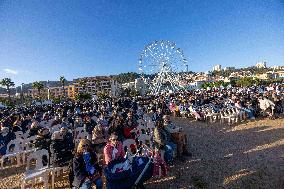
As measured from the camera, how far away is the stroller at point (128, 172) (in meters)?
5.28

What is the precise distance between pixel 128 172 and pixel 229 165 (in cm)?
346

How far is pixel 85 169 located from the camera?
5.32 metres

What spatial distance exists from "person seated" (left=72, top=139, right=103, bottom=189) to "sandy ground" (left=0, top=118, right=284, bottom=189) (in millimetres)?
1603

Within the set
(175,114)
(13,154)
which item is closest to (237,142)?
(13,154)

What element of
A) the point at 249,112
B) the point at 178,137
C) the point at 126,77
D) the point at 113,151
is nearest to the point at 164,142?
the point at 178,137

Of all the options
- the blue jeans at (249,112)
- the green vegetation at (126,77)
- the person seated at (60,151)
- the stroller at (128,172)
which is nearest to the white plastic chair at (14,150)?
the person seated at (60,151)

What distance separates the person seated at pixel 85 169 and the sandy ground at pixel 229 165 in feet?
5.26

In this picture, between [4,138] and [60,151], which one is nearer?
[60,151]

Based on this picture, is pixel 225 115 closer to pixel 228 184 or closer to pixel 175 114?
pixel 175 114

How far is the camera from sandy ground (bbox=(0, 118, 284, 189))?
6508mm

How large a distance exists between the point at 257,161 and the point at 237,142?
282 centimetres

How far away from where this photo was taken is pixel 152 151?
7.22m

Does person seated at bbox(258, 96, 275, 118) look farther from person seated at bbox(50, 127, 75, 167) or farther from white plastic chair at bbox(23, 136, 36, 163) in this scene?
person seated at bbox(50, 127, 75, 167)

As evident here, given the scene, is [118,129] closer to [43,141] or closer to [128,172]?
[43,141]
